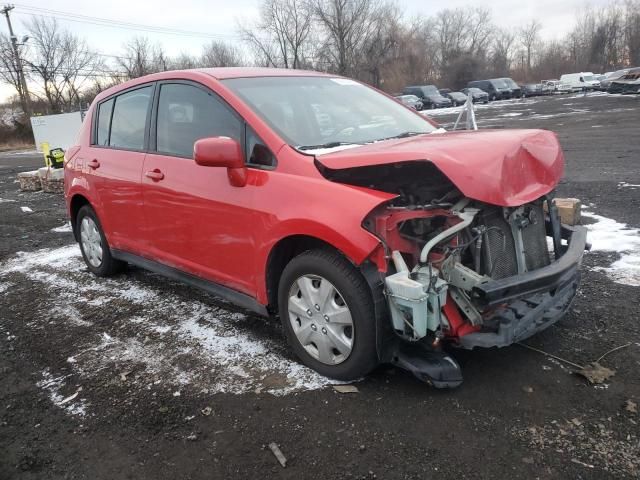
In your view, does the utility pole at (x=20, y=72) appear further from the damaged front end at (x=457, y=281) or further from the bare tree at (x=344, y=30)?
the damaged front end at (x=457, y=281)

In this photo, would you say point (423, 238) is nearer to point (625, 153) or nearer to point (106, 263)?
point (106, 263)

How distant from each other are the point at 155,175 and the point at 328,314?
74.4 inches

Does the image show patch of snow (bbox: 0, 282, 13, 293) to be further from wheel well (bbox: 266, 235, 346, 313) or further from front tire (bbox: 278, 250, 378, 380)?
front tire (bbox: 278, 250, 378, 380)

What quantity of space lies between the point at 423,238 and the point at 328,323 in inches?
28.4

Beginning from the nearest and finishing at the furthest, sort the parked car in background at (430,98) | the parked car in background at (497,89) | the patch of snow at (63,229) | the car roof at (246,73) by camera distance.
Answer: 1. the car roof at (246,73)
2. the patch of snow at (63,229)
3. the parked car in background at (430,98)
4. the parked car in background at (497,89)

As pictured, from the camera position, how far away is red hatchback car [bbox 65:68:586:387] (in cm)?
265

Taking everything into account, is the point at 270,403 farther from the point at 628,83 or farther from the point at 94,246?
the point at 628,83

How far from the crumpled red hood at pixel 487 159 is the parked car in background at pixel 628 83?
1444 inches

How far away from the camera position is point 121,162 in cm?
439

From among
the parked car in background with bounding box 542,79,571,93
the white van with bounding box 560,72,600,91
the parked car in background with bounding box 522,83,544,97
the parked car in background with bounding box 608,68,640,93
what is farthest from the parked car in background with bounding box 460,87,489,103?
the parked car in background with bounding box 608,68,640,93

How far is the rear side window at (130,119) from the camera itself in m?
4.24

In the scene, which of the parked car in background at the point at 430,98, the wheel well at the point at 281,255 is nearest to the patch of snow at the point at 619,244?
the wheel well at the point at 281,255

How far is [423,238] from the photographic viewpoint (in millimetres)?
2803

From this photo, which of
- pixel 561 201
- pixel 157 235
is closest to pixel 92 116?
pixel 157 235
